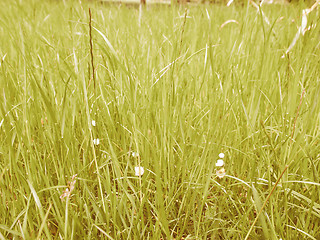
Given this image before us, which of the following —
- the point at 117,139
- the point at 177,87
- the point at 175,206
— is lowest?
the point at 175,206

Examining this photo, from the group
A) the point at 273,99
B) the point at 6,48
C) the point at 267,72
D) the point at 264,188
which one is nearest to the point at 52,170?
the point at 264,188

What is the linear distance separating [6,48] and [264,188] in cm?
147

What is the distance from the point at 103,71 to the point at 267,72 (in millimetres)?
684

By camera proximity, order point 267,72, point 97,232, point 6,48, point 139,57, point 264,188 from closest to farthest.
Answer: point 97,232 < point 264,188 < point 267,72 < point 139,57 < point 6,48

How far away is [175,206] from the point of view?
706 mm

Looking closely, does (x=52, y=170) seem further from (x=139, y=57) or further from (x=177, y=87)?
(x=139, y=57)

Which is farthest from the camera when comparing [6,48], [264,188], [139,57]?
[6,48]

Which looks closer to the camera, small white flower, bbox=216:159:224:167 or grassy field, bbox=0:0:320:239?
grassy field, bbox=0:0:320:239

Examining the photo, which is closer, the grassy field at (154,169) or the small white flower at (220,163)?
the grassy field at (154,169)

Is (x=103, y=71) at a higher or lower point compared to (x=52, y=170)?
higher

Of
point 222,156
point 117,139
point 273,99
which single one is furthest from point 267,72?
point 117,139

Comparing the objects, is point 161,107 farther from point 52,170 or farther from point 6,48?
point 6,48

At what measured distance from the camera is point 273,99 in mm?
912

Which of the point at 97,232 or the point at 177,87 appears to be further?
the point at 177,87
